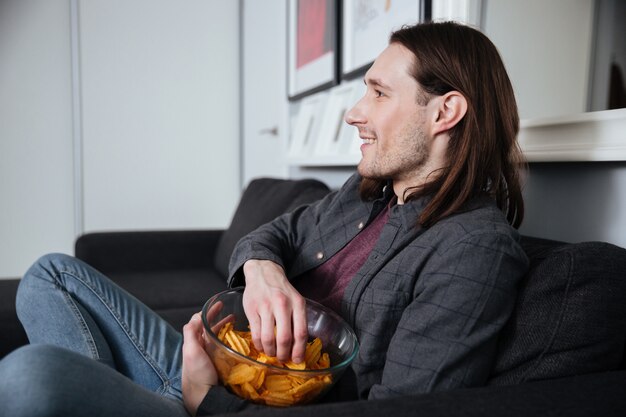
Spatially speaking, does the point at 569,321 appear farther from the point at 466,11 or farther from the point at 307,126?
the point at 307,126

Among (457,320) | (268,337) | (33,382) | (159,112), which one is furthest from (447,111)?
(159,112)

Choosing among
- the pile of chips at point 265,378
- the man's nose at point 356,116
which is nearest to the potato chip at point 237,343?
the pile of chips at point 265,378

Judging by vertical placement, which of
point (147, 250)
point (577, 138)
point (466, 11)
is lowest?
point (147, 250)

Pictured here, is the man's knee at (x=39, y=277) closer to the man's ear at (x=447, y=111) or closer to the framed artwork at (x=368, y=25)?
the man's ear at (x=447, y=111)

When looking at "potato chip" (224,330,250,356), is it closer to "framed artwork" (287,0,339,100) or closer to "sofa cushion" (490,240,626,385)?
"sofa cushion" (490,240,626,385)

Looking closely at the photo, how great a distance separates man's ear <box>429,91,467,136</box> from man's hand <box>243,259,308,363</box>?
0.41 metres

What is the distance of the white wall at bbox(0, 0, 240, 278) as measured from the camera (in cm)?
324

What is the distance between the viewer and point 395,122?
3.32 ft

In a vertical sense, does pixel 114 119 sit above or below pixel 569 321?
above

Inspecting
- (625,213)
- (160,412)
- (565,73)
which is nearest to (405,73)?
(625,213)

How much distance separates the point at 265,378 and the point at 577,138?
79 cm

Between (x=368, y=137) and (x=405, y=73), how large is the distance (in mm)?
147

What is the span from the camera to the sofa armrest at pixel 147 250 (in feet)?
7.22

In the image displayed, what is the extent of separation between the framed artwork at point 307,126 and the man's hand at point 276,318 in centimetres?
146
